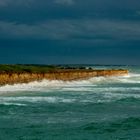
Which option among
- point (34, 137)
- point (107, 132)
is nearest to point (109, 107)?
point (107, 132)

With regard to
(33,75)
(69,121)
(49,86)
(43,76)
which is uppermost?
(33,75)

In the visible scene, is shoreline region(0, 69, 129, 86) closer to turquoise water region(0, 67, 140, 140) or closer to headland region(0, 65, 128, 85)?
headland region(0, 65, 128, 85)

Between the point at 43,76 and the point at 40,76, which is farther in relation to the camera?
the point at 43,76

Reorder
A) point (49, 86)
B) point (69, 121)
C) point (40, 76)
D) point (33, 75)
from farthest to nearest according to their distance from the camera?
point (40, 76) → point (33, 75) → point (49, 86) → point (69, 121)

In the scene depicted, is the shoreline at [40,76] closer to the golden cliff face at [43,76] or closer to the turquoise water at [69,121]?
the golden cliff face at [43,76]

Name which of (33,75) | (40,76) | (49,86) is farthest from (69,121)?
(40,76)

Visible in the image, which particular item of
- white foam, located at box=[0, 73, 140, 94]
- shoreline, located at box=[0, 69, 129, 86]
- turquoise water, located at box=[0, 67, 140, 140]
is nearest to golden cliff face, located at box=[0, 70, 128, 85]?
shoreline, located at box=[0, 69, 129, 86]

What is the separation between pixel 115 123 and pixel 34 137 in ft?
16.5

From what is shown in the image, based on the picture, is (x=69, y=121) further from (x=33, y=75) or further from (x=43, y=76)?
(x=43, y=76)

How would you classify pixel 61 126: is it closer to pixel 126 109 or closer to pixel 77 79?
pixel 126 109

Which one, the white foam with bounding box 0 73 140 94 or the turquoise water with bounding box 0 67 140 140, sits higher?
the white foam with bounding box 0 73 140 94

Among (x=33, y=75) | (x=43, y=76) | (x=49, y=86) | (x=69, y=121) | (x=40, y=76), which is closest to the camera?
(x=69, y=121)

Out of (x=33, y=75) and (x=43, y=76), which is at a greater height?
(x=33, y=75)

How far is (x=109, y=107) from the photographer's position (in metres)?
33.4
